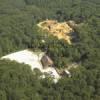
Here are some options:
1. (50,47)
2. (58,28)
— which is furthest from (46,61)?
(58,28)

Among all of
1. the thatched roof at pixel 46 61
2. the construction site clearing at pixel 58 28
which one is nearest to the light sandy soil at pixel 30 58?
the thatched roof at pixel 46 61

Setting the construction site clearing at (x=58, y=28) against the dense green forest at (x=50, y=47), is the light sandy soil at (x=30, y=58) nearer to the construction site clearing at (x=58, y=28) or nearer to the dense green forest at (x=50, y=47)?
the dense green forest at (x=50, y=47)

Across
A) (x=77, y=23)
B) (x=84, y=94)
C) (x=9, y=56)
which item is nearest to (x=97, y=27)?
(x=77, y=23)

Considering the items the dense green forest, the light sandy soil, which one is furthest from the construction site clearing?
the light sandy soil

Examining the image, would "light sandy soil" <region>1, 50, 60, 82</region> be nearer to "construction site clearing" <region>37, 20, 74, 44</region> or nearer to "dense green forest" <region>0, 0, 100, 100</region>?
"dense green forest" <region>0, 0, 100, 100</region>

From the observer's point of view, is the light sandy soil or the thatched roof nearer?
the light sandy soil
